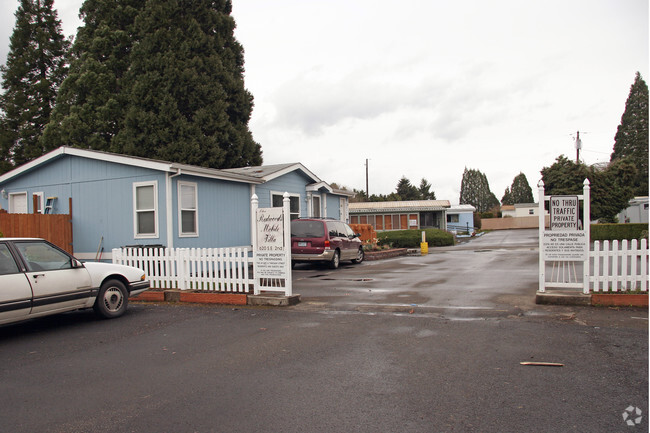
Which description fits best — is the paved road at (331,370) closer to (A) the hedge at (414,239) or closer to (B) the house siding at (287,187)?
(B) the house siding at (287,187)

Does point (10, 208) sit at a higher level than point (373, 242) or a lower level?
higher

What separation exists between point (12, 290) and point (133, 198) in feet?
25.1

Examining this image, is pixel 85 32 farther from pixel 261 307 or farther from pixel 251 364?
pixel 251 364

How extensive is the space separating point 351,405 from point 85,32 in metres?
32.8

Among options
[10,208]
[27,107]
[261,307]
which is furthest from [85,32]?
[261,307]

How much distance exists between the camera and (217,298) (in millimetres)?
9859

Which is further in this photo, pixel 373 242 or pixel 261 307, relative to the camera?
pixel 373 242

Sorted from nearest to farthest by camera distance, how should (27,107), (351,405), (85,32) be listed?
(351,405) < (85,32) < (27,107)

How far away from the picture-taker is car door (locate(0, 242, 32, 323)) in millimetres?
6946

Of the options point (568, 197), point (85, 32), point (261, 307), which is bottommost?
point (261, 307)

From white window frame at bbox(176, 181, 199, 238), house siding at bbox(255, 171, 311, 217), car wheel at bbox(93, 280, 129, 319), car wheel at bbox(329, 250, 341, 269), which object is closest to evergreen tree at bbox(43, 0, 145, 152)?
house siding at bbox(255, 171, 311, 217)

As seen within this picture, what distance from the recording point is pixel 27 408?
4469 millimetres

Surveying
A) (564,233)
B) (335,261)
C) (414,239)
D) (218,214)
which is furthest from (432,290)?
(414,239)

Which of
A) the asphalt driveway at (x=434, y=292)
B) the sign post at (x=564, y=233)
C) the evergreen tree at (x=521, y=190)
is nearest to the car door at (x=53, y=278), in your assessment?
the asphalt driveway at (x=434, y=292)
